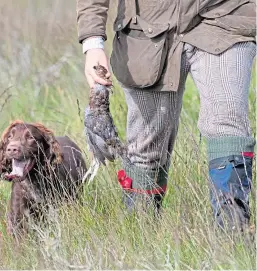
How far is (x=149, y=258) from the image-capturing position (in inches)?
184

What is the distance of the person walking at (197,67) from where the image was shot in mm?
4824

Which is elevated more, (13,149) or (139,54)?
(139,54)

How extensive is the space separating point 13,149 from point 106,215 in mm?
810

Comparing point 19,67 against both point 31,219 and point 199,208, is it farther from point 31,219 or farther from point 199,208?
point 199,208

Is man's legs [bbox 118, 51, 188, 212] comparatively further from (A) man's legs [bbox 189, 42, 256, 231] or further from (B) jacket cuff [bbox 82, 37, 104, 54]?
(B) jacket cuff [bbox 82, 37, 104, 54]

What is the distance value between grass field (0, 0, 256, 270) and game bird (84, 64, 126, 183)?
1.30ft

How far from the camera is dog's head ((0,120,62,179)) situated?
630 cm

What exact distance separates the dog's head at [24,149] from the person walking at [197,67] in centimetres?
100

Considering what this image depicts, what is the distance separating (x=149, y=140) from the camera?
5648 millimetres

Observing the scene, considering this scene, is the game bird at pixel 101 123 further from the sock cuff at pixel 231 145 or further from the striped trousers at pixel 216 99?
the sock cuff at pixel 231 145

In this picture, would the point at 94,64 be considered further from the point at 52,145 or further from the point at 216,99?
the point at 52,145

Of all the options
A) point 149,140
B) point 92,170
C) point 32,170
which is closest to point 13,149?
point 32,170

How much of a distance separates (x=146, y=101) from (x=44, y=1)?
6998 mm

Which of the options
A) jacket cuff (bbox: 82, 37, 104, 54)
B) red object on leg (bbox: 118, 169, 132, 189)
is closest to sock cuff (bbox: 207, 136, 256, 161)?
jacket cuff (bbox: 82, 37, 104, 54)
